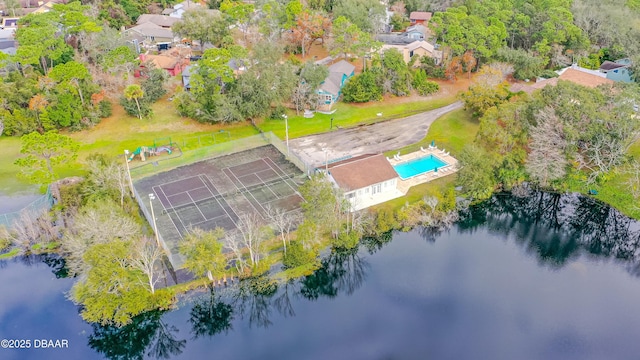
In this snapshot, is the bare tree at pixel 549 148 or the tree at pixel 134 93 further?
the tree at pixel 134 93

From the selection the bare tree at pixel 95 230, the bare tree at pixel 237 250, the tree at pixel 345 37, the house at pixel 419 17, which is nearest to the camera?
the bare tree at pixel 95 230

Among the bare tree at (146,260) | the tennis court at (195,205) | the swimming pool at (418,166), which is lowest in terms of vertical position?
the swimming pool at (418,166)

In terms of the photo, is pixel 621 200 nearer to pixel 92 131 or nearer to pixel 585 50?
pixel 585 50

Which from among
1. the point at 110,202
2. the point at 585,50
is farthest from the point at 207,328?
the point at 585,50

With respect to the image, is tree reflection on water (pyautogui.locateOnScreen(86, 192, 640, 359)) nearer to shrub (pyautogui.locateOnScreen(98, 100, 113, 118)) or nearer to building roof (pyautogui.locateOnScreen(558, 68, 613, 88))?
building roof (pyautogui.locateOnScreen(558, 68, 613, 88))

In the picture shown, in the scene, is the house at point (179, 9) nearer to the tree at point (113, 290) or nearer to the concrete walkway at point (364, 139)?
the concrete walkway at point (364, 139)

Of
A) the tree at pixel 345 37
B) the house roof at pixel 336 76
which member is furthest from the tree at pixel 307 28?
the house roof at pixel 336 76

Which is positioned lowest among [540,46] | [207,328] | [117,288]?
[207,328]
